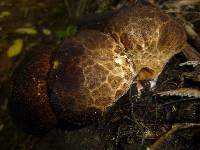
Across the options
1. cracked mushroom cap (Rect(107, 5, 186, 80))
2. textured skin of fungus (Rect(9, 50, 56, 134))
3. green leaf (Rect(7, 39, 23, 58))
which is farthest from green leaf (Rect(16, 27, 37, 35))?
cracked mushroom cap (Rect(107, 5, 186, 80))

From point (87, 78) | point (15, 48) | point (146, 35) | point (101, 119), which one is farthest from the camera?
point (15, 48)

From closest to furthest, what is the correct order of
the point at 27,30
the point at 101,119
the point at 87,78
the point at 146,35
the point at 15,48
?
the point at 87,78
the point at 146,35
the point at 101,119
the point at 15,48
the point at 27,30

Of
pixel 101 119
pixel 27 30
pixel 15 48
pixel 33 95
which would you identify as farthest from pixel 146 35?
pixel 27 30

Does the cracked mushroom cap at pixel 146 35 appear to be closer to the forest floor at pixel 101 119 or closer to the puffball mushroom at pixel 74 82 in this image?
the puffball mushroom at pixel 74 82

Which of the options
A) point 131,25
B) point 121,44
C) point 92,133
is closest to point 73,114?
point 92,133

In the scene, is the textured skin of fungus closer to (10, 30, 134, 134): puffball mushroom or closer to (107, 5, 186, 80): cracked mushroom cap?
(10, 30, 134, 134): puffball mushroom

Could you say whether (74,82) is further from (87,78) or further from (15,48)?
(15,48)

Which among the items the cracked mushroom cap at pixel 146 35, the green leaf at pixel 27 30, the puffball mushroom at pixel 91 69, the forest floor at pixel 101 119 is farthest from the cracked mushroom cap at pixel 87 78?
the green leaf at pixel 27 30

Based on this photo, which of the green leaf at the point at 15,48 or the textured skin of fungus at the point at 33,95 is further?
the green leaf at the point at 15,48

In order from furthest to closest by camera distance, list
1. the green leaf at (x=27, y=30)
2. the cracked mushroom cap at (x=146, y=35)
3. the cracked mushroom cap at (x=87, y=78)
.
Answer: the green leaf at (x=27, y=30)
the cracked mushroom cap at (x=146, y=35)
the cracked mushroom cap at (x=87, y=78)
